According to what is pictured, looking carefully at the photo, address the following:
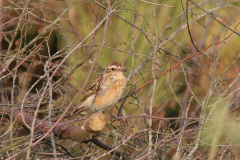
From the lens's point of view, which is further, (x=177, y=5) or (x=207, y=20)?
(x=207, y=20)

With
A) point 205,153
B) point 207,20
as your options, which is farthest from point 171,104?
point 205,153

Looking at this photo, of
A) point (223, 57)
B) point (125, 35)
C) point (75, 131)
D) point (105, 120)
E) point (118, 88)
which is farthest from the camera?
point (223, 57)

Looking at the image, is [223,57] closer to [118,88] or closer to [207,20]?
[207,20]

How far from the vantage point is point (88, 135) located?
452cm

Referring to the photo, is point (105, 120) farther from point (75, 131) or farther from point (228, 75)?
point (228, 75)

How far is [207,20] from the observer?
30.6 feet

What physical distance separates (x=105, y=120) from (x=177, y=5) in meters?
4.97

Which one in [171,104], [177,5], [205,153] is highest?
[177,5]

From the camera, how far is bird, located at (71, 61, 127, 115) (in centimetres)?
639

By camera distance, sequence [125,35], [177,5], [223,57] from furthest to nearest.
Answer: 1. [223,57]
2. [177,5]
3. [125,35]

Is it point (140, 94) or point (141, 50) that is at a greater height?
point (141, 50)

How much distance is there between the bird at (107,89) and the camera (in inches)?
251

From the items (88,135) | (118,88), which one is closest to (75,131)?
(88,135)

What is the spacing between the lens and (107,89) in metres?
6.54
